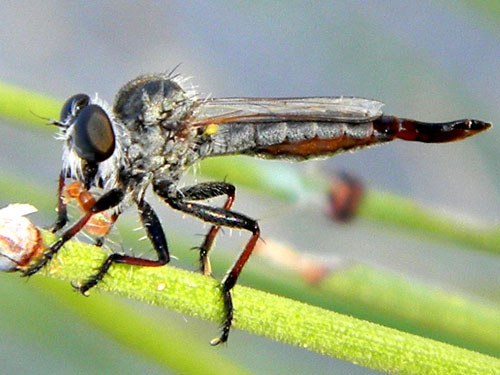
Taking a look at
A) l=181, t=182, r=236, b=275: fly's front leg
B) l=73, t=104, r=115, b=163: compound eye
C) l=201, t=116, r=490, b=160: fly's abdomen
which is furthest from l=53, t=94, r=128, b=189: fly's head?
l=201, t=116, r=490, b=160: fly's abdomen

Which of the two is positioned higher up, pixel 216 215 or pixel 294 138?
pixel 294 138

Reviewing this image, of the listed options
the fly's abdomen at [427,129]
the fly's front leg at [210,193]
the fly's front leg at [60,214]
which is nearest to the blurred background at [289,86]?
the fly's front leg at [210,193]

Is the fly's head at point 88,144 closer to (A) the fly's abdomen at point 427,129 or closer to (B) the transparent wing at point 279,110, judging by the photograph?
(B) the transparent wing at point 279,110

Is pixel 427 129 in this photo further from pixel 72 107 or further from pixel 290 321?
pixel 290 321

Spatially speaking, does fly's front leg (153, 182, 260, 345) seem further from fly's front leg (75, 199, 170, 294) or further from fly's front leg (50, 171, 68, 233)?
fly's front leg (50, 171, 68, 233)

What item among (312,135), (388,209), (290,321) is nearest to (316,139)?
(312,135)

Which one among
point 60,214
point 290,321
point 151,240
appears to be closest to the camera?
point 290,321
